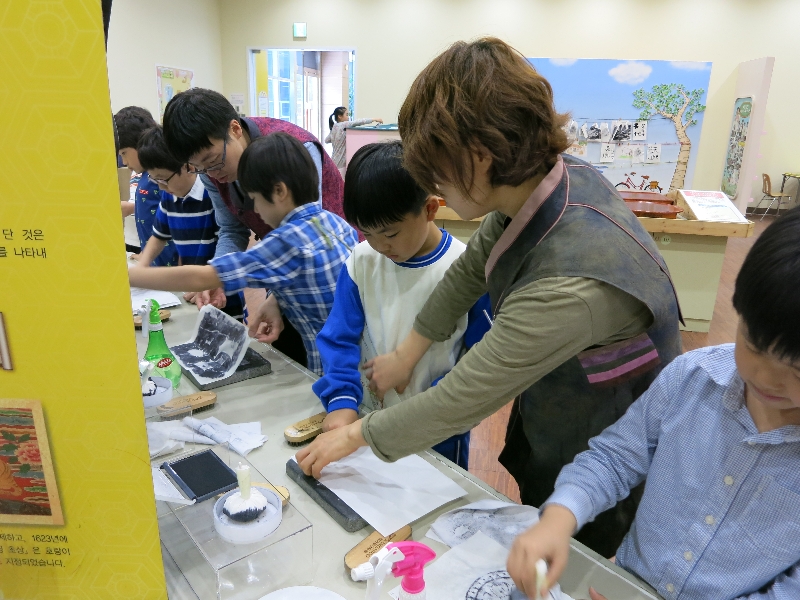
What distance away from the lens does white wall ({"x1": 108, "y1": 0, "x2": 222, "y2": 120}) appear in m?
5.22

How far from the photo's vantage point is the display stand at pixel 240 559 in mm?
704

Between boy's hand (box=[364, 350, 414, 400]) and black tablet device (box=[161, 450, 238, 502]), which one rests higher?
boy's hand (box=[364, 350, 414, 400])

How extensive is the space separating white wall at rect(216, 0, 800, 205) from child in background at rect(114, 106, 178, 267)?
512 centimetres

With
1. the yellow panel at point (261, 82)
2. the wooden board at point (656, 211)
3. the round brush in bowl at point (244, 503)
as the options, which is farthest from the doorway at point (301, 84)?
the round brush in bowl at point (244, 503)

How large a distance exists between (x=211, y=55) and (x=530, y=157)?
7828 mm

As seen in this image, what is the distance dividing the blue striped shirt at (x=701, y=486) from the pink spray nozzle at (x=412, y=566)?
20 cm

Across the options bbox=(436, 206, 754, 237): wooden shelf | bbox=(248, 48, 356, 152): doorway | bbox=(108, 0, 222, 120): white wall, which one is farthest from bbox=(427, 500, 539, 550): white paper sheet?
bbox=(248, 48, 356, 152): doorway

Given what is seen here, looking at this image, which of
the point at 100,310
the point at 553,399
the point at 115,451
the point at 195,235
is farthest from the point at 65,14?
the point at 195,235

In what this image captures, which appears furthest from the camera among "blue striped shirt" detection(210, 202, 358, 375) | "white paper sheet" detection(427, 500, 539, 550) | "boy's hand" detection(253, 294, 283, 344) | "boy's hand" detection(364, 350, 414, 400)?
"boy's hand" detection(253, 294, 283, 344)

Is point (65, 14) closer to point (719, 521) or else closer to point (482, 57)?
point (482, 57)

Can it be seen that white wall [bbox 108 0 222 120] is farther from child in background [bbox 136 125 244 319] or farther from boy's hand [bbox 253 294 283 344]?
boy's hand [bbox 253 294 283 344]

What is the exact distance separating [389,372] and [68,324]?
67cm

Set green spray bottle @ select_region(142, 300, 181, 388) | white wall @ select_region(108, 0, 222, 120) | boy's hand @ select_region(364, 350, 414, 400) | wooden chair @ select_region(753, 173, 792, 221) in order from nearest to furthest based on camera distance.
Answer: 1. boy's hand @ select_region(364, 350, 414, 400)
2. green spray bottle @ select_region(142, 300, 181, 388)
3. white wall @ select_region(108, 0, 222, 120)
4. wooden chair @ select_region(753, 173, 792, 221)

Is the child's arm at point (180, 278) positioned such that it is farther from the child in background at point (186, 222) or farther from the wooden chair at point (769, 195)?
the wooden chair at point (769, 195)
